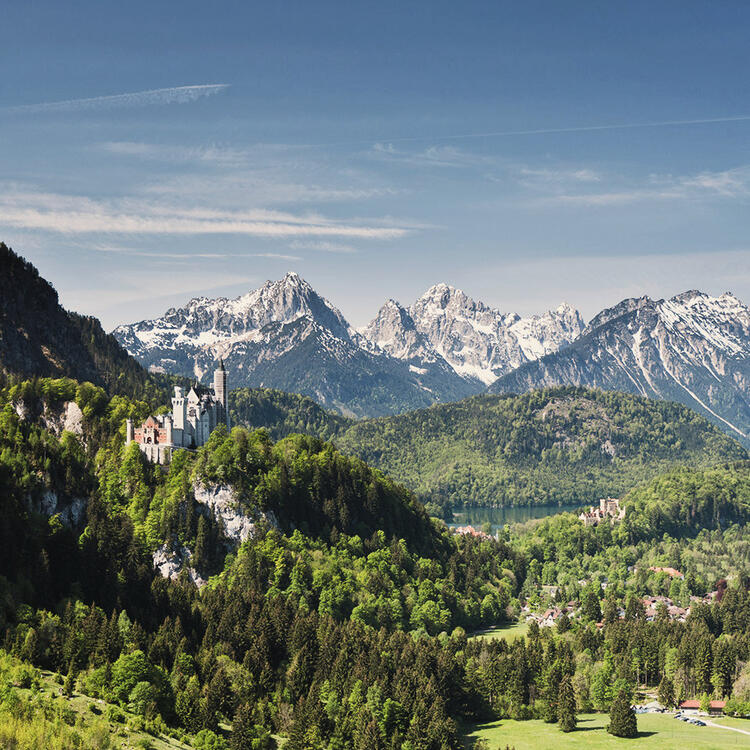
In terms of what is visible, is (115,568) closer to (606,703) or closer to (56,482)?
(56,482)

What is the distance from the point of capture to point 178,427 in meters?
179

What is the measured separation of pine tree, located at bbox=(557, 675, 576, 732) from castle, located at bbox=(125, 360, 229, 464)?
81.4 meters

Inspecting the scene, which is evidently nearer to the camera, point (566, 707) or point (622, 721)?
point (622, 721)

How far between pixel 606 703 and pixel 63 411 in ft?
373

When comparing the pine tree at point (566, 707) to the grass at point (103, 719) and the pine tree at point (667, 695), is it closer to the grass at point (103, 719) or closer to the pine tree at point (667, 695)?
the pine tree at point (667, 695)

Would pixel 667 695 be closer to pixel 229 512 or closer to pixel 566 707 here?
pixel 566 707

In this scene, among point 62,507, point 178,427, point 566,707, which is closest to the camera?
point 566,707

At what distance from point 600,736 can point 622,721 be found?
334cm

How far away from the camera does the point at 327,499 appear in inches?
7441

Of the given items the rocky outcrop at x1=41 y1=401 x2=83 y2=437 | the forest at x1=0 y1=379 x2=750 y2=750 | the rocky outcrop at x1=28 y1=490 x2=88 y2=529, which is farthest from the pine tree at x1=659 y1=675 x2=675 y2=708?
the rocky outcrop at x1=41 y1=401 x2=83 y2=437

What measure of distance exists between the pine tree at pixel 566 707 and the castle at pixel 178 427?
81.4 m

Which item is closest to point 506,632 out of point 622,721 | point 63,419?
point 622,721

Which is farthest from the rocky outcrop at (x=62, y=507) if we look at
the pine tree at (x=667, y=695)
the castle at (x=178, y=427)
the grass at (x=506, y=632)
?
the pine tree at (x=667, y=695)

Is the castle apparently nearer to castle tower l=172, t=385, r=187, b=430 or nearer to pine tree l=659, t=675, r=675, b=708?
castle tower l=172, t=385, r=187, b=430
